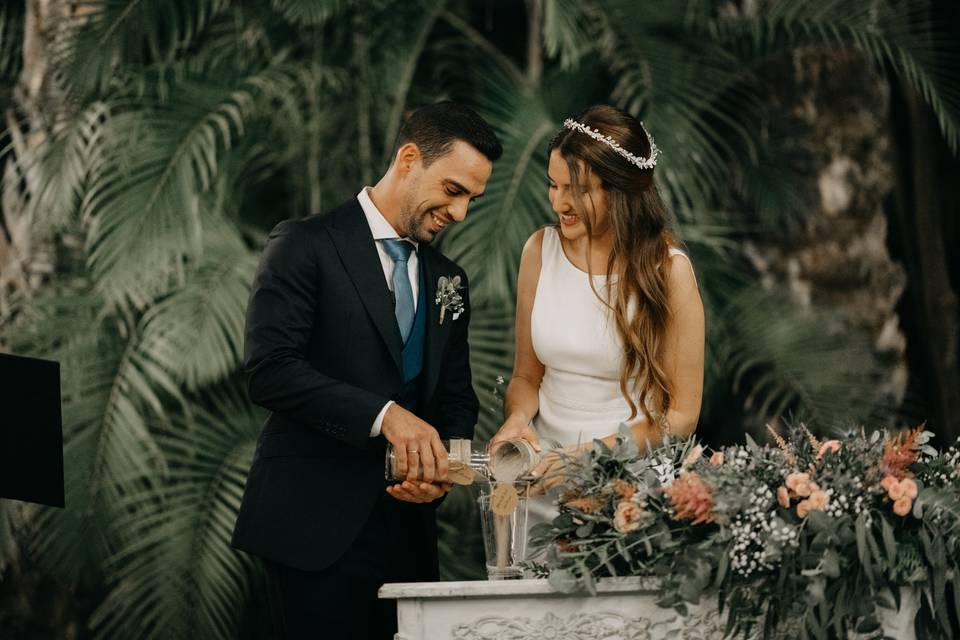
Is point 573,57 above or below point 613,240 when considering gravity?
above

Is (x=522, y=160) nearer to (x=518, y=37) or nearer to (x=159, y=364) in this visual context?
(x=159, y=364)

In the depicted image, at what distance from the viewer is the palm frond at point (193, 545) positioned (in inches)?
180

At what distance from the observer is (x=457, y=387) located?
333 cm

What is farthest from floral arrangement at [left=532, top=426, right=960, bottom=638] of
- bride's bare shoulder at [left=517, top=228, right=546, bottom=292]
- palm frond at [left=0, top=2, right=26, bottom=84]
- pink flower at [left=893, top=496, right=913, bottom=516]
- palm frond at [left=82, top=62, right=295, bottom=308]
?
palm frond at [left=0, top=2, right=26, bottom=84]

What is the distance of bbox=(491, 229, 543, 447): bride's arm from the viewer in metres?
3.43

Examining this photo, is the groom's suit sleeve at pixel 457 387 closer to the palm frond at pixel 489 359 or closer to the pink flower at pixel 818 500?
the pink flower at pixel 818 500

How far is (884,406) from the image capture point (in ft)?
17.6

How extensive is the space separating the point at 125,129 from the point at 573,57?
1.78 m

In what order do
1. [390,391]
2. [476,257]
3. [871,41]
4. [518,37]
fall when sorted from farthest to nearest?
[518,37] → [871,41] → [476,257] → [390,391]

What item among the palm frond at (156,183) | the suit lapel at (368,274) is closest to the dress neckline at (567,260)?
the suit lapel at (368,274)

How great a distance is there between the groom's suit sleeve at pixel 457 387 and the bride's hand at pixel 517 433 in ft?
0.36

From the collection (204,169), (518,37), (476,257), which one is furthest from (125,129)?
(518,37)

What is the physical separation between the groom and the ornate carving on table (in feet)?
1.33

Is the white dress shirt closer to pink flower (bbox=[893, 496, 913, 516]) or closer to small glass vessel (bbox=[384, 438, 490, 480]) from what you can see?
small glass vessel (bbox=[384, 438, 490, 480])
